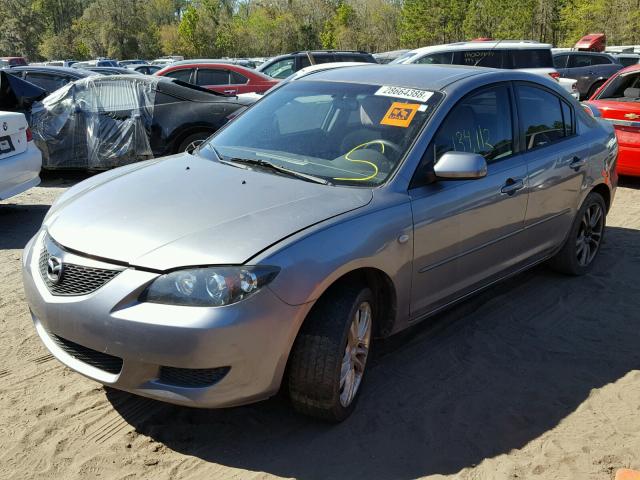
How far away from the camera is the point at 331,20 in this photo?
63.2 metres

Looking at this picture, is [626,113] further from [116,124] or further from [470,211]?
[116,124]

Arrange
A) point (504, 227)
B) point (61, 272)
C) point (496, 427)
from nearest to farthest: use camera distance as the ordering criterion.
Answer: point (61, 272) < point (496, 427) < point (504, 227)

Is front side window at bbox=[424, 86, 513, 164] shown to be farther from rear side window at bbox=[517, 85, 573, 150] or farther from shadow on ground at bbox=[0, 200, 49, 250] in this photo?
shadow on ground at bbox=[0, 200, 49, 250]

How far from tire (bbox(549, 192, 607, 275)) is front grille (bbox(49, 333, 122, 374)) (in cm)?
370

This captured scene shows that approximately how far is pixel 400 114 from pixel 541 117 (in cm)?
147

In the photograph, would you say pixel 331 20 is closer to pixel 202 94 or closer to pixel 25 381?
pixel 202 94

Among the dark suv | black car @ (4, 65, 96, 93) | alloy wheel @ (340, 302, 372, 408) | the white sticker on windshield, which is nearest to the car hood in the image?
alloy wheel @ (340, 302, 372, 408)

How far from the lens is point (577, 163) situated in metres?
5.03

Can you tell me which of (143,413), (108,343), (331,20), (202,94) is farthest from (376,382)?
(331,20)

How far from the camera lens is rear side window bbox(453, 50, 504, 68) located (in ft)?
44.7

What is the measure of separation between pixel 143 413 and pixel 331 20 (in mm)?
63702

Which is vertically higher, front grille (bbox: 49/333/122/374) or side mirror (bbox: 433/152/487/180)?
side mirror (bbox: 433/152/487/180)

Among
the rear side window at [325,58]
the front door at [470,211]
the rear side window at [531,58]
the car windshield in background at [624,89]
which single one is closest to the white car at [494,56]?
the rear side window at [531,58]

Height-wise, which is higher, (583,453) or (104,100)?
(104,100)
